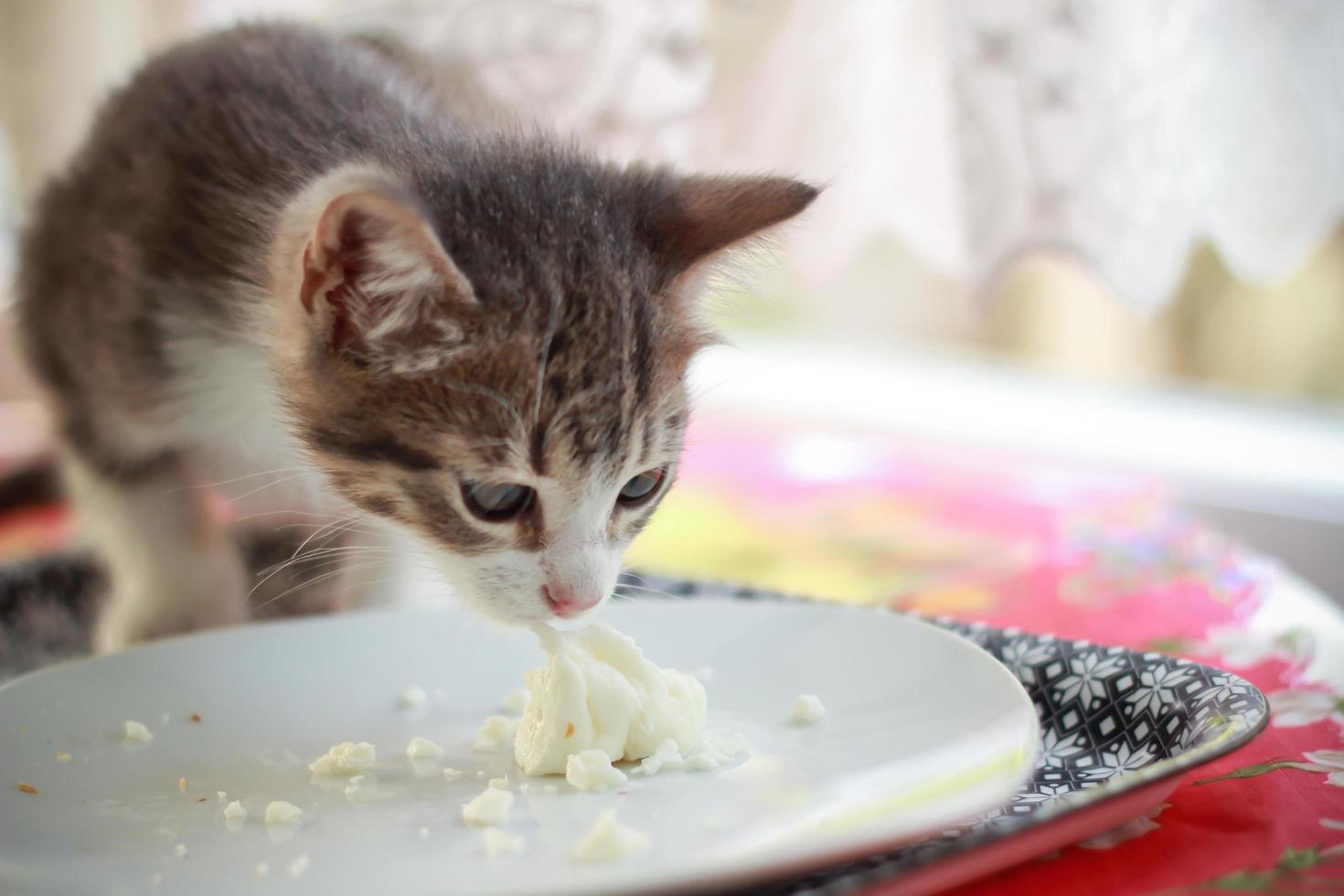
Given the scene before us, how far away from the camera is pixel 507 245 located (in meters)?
0.99

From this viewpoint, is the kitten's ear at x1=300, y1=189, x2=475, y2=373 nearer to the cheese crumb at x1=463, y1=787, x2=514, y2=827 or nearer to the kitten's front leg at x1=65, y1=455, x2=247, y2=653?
the cheese crumb at x1=463, y1=787, x2=514, y2=827

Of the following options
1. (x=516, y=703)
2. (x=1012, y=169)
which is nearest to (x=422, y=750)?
(x=516, y=703)

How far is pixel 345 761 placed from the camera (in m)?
0.93

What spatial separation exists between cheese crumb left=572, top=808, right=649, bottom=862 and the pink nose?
250mm

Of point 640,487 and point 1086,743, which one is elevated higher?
point 640,487

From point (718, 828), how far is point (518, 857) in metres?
0.13

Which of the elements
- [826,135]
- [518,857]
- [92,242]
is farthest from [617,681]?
[826,135]

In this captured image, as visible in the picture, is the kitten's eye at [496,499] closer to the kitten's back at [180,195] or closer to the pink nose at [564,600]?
the pink nose at [564,600]

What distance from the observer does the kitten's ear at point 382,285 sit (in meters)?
0.88

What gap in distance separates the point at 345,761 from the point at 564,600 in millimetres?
213

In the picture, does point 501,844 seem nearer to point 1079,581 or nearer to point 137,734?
point 137,734

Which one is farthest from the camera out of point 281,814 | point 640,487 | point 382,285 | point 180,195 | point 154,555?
point 154,555

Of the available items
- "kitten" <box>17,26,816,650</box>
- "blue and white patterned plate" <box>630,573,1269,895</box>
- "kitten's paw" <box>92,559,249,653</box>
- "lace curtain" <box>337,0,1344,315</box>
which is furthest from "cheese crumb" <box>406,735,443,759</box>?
"lace curtain" <box>337,0,1344,315</box>

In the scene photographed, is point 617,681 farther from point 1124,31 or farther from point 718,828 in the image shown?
point 1124,31
